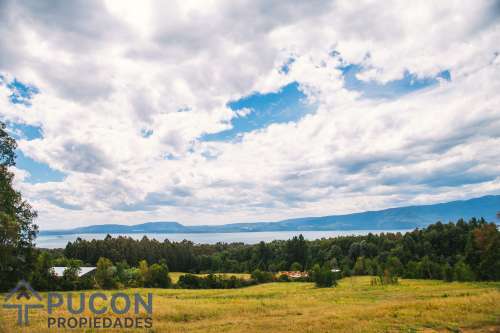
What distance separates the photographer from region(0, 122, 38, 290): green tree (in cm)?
2056

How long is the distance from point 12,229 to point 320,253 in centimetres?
11635

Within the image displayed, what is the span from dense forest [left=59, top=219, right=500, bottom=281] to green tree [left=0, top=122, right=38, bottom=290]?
77.2 m

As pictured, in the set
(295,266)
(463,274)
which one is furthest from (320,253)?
(463,274)

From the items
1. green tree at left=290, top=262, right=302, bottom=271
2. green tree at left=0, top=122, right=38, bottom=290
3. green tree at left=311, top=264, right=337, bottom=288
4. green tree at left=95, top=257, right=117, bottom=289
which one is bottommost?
green tree at left=290, top=262, right=302, bottom=271

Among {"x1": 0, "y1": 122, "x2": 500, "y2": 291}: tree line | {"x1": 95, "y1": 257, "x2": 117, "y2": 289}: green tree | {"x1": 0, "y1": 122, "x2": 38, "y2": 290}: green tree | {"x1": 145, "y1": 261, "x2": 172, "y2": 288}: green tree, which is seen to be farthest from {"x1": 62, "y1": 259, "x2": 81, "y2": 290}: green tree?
{"x1": 0, "y1": 122, "x2": 38, "y2": 290}: green tree

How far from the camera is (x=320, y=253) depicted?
12681 cm

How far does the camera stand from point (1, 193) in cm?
2128

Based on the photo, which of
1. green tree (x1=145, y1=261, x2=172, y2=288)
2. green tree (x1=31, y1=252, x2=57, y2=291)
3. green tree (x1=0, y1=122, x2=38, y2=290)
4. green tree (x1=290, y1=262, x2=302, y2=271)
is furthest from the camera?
green tree (x1=290, y1=262, x2=302, y2=271)

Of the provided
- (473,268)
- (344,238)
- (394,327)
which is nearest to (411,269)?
(473,268)

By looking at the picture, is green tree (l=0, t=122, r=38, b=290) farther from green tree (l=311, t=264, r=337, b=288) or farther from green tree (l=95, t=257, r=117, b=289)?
green tree (l=311, t=264, r=337, b=288)

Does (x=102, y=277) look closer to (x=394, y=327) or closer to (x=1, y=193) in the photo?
(x=1, y=193)

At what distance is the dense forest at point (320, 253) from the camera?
329 ft

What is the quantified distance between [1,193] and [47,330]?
8372 mm

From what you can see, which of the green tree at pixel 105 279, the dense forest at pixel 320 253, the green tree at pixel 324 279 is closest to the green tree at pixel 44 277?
the green tree at pixel 105 279
